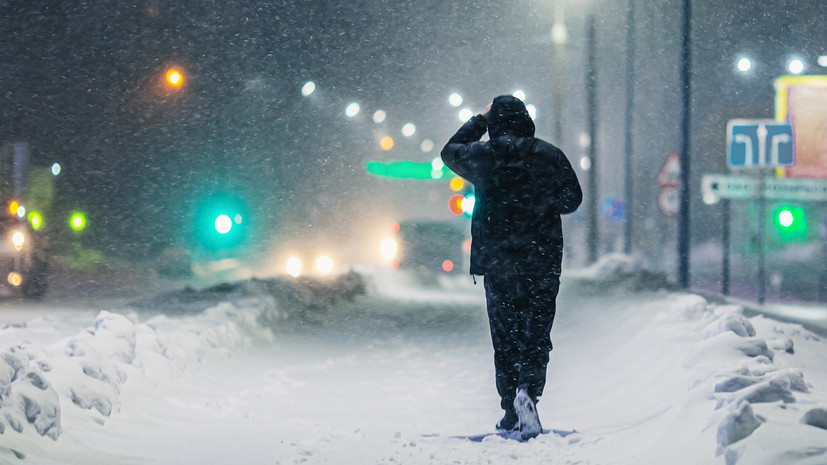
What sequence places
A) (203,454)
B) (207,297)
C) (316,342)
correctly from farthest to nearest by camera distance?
(207,297) → (316,342) → (203,454)

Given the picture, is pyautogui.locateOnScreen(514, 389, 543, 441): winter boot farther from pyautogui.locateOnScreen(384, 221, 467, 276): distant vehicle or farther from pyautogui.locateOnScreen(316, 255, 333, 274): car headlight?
pyautogui.locateOnScreen(316, 255, 333, 274): car headlight

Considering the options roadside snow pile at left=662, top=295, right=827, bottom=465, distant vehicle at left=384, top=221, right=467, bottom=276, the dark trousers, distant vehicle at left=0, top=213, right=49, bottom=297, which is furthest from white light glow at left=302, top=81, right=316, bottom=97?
the dark trousers

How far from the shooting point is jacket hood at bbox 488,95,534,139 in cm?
573

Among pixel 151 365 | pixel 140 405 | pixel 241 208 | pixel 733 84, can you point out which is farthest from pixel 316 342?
pixel 733 84

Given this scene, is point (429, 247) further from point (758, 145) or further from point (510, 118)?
point (510, 118)

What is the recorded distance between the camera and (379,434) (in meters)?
6.04

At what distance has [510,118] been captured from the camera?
574 cm

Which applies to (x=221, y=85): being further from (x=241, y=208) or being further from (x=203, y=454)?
(x=203, y=454)

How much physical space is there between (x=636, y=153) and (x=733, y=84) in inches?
283

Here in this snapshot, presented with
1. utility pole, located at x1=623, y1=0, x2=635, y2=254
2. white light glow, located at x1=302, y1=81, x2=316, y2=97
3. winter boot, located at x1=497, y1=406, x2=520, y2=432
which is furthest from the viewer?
utility pole, located at x1=623, y1=0, x2=635, y2=254

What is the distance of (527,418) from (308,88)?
66.8 feet

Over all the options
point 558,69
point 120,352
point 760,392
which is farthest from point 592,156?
point 760,392

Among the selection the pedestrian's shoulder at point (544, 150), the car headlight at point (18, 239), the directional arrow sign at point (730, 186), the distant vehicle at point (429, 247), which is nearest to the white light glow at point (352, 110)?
the distant vehicle at point (429, 247)

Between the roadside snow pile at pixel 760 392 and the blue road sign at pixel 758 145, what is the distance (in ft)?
22.0
